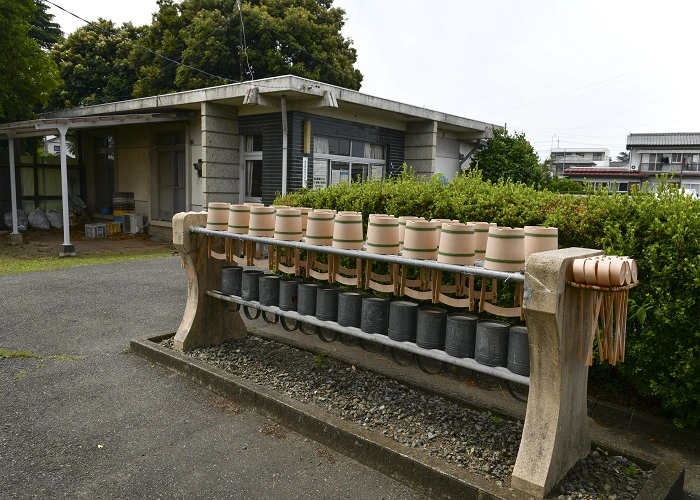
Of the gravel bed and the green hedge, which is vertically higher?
the green hedge

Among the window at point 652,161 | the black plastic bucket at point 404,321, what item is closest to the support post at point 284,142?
the black plastic bucket at point 404,321

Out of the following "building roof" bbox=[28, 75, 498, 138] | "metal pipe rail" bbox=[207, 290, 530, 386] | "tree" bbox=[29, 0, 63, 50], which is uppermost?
"tree" bbox=[29, 0, 63, 50]

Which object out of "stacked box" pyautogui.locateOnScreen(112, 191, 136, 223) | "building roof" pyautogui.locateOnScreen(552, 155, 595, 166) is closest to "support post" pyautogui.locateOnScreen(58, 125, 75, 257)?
"stacked box" pyautogui.locateOnScreen(112, 191, 136, 223)

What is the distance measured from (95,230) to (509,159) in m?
11.8

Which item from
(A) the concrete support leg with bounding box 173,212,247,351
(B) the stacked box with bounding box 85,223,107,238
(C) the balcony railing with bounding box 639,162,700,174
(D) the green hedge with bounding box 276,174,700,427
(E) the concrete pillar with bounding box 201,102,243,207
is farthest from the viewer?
(C) the balcony railing with bounding box 639,162,700,174

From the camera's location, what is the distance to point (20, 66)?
514 inches

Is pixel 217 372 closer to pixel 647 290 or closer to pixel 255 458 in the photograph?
pixel 255 458

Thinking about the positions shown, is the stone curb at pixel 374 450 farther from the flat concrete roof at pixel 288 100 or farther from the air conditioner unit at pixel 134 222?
the air conditioner unit at pixel 134 222

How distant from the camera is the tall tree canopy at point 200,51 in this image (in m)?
24.1

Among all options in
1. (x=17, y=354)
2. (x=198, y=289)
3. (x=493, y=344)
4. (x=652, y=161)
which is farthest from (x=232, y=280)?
(x=652, y=161)

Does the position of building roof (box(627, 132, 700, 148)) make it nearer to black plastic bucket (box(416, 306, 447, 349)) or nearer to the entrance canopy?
the entrance canopy

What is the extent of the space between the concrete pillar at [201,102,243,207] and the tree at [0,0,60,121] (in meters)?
5.30

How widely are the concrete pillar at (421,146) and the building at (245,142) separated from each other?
0.08 ft

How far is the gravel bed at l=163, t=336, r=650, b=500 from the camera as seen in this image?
2.73 m
